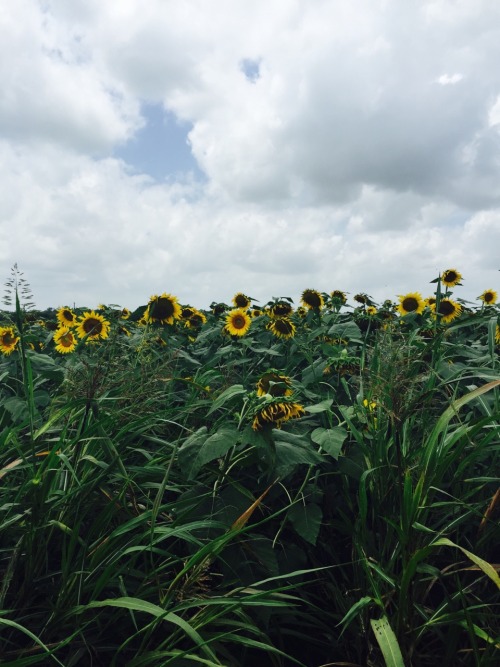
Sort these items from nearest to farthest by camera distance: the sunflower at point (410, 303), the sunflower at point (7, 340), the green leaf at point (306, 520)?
the green leaf at point (306, 520) → the sunflower at point (7, 340) → the sunflower at point (410, 303)

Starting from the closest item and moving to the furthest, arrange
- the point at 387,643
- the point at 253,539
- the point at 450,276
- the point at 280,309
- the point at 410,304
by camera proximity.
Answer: the point at 387,643 < the point at 253,539 < the point at 280,309 < the point at 410,304 < the point at 450,276

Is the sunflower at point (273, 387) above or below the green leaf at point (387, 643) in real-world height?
above

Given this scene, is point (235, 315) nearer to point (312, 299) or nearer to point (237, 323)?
point (237, 323)

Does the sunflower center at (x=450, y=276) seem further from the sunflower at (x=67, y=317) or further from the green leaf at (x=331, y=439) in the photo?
the green leaf at (x=331, y=439)

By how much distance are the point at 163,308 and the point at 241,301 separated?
1.46m

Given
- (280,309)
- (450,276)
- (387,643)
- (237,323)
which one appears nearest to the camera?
(387,643)

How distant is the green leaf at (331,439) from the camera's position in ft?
6.34

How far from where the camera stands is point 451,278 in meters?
5.56

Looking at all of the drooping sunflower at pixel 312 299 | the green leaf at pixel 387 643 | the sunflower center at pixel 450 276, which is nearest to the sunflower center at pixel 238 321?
the drooping sunflower at pixel 312 299

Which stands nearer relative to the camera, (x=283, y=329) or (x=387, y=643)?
(x=387, y=643)

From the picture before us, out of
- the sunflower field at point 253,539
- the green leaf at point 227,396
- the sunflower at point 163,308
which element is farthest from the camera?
the sunflower at point 163,308

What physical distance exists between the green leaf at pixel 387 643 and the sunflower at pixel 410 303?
12.1 feet

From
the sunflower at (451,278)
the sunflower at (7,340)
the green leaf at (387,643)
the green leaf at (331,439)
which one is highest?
the sunflower at (451,278)

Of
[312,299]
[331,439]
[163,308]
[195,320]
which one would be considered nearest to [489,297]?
[312,299]
